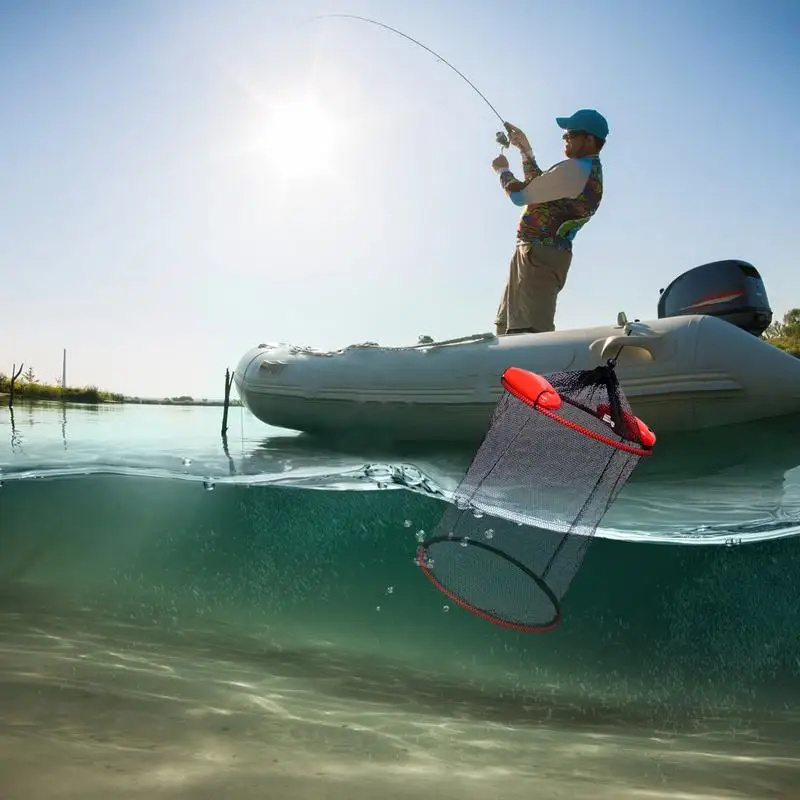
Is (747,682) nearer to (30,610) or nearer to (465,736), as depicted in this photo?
(465,736)

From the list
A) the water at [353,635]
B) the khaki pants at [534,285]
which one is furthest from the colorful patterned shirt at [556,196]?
the water at [353,635]

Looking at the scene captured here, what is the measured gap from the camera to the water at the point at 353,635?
1.84 m

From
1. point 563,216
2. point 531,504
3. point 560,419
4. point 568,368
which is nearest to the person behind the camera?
point 560,419

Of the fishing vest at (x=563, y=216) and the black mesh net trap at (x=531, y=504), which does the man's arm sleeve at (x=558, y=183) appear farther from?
the black mesh net trap at (x=531, y=504)

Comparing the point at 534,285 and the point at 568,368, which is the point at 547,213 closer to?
the point at 534,285

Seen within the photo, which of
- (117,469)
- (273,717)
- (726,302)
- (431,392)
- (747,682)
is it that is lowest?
(747,682)

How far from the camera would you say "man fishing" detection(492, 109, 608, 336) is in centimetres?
546

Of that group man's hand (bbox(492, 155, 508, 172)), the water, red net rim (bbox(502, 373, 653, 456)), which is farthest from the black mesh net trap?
man's hand (bbox(492, 155, 508, 172))

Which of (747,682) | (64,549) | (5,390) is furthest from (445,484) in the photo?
(5,390)

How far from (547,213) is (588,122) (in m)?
0.77

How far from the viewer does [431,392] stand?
5430mm

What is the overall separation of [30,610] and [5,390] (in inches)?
425

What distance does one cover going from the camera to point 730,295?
548 cm

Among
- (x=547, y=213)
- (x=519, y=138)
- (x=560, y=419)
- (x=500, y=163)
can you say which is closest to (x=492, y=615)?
(x=560, y=419)
